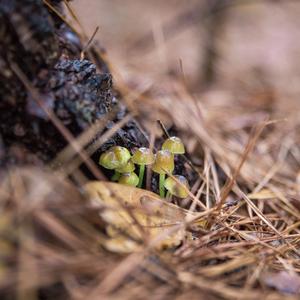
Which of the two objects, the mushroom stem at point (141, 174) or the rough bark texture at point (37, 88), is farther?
the mushroom stem at point (141, 174)

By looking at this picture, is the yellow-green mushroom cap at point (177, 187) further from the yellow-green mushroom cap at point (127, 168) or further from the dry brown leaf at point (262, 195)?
the dry brown leaf at point (262, 195)

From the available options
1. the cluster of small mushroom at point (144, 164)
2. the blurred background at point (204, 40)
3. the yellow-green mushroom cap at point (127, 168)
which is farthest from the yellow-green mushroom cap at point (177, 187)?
the blurred background at point (204, 40)

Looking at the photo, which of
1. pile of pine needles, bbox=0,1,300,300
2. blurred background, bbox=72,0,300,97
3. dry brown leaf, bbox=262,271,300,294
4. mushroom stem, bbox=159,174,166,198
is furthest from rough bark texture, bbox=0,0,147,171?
blurred background, bbox=72,0,300,97

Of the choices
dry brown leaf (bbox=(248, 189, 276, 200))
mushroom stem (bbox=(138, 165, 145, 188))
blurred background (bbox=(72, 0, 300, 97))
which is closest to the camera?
mushroom stem (bbox=(138, 165, 145, 188))

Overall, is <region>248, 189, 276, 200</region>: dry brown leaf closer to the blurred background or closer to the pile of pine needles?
the pile of pine needles

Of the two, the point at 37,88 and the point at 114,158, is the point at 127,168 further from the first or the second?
the point at 37,88

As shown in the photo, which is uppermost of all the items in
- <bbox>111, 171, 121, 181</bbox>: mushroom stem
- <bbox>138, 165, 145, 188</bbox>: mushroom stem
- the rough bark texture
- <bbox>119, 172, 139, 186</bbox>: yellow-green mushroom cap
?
the rough bark texture

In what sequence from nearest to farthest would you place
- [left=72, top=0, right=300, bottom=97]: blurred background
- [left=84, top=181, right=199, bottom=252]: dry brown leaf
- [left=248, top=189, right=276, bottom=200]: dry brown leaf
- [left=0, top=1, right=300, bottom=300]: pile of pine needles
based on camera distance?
[left=0, top=1, right=300, bottom=300]: pile of pine needles → [left=84, top=181, right=199, bottom=252]: dry brown leaf → [left=248, top=189, right=276, bottom=200]: dry brown leaf → [left=72, top=0, right=300, bottom=97]: blurred background

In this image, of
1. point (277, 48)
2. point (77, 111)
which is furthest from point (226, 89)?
point (77, 111)

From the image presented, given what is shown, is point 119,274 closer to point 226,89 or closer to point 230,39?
point 226,89
